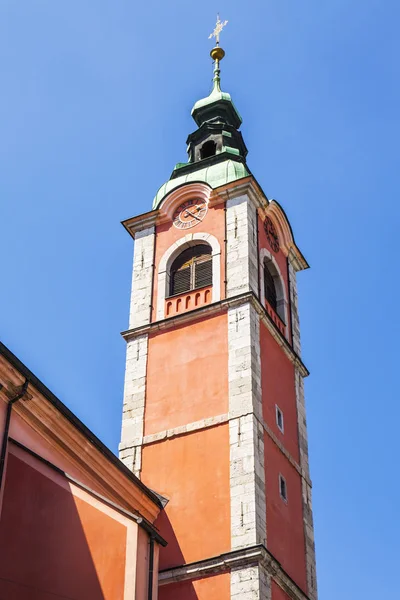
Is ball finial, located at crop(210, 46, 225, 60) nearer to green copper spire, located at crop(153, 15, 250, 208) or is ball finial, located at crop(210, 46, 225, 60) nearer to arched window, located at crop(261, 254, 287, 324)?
green copper spire, located at crop(153, 15, 250, 208)

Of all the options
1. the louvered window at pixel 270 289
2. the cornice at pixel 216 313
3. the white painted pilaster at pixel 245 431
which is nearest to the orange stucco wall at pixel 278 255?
the louvered window at pixel 270 289

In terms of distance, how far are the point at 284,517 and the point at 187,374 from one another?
158 inches

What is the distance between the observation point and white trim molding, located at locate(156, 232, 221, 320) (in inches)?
998

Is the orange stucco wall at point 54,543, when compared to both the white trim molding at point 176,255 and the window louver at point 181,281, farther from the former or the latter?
the window louver at point 181,281

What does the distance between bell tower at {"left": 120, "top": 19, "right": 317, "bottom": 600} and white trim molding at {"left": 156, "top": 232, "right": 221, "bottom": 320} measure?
0.10ft

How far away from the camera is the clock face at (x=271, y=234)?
27594 mm

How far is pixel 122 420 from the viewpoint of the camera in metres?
23.9

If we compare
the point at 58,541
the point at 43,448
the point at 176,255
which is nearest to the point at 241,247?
the point at 176,255

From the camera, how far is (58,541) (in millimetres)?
17109

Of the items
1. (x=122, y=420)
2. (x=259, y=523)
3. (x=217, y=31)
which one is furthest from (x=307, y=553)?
(x=217, y=31)

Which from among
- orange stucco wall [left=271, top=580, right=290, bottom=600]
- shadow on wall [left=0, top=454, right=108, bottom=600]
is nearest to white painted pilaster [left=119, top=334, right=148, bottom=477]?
orange stucco wall [left=271, top=580, right=290, bottom=600]

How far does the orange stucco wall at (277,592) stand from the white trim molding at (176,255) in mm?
7316

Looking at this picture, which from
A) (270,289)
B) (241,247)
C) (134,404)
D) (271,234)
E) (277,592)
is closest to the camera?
(277,592)

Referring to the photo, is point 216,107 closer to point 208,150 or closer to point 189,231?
point 208,150
